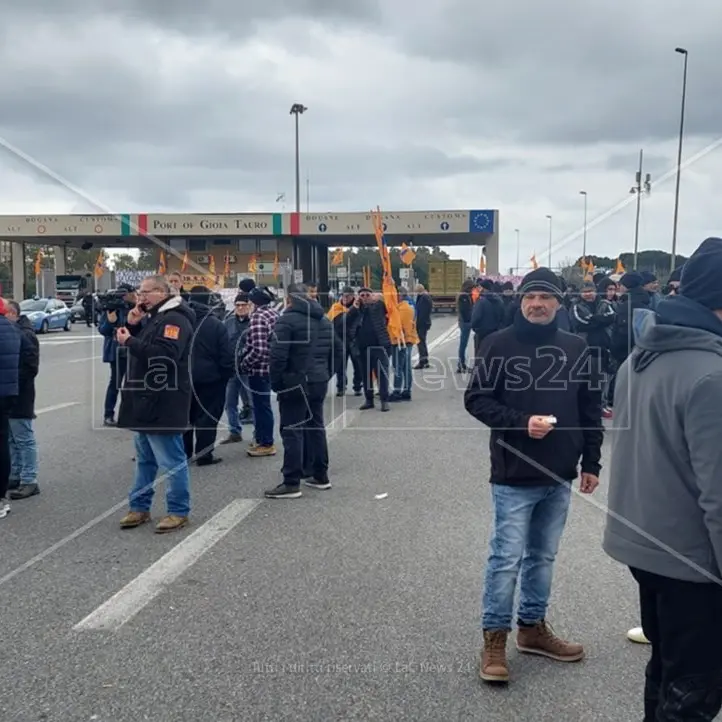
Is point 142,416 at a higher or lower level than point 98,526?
higher

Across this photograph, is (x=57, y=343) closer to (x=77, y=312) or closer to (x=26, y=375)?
(x=77, y=312)

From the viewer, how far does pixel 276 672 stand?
3.99 metres

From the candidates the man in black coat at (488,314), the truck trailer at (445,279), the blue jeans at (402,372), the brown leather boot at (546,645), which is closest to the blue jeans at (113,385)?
the blue jeans at (402,372)

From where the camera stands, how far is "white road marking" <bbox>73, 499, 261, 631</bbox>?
4.69 m

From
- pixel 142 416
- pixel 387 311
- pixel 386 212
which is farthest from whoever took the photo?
pixel 386 212

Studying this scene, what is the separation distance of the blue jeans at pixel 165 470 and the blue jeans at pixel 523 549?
10.3 feet

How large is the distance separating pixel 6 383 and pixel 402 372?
335 inches

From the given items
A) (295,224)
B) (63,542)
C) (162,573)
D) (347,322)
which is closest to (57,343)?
(347,322)

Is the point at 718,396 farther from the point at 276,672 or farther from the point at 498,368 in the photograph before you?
the point at 276,672

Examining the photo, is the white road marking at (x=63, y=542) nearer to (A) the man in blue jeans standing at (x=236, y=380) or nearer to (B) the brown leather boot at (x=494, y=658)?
(A) the man in blue jeans standing at (x=236, y=380)

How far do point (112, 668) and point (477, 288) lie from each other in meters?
14.6

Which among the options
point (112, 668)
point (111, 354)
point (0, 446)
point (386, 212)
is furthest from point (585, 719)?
point (386, 212)

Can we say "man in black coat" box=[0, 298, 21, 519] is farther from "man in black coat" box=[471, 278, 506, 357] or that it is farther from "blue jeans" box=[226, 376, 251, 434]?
"man in black coat" box=[471, 278, 506, 357]

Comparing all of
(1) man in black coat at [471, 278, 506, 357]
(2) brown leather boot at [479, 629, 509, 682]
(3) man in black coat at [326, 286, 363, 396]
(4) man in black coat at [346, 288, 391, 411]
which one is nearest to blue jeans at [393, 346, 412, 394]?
(3) man in black coat at [326, 286, 363, 396]
